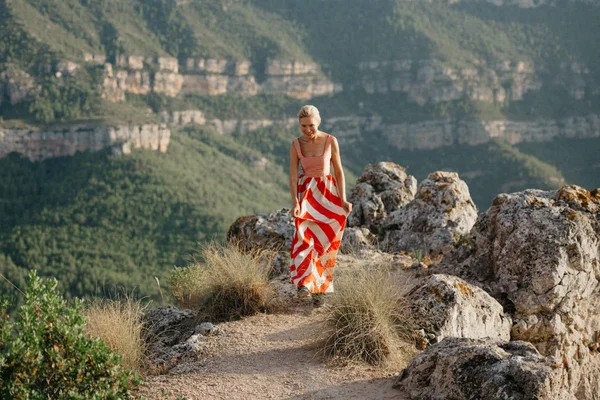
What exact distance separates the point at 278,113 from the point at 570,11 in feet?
→ 181

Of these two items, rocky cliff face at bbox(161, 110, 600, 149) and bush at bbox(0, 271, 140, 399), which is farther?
rocky cliff face at bbox(161, 110, 600, 149)

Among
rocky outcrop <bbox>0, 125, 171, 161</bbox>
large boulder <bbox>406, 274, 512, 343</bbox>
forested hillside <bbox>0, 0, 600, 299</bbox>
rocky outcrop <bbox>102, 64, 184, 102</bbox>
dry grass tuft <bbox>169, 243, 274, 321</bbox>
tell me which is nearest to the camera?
large boulder <bbox>406, 274, 512, 343</bbox>

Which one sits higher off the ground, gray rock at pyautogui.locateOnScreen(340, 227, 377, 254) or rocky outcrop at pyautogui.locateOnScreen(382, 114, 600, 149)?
gray rock at pyautogui.locateOnScreen(340, 227, 377, 254)

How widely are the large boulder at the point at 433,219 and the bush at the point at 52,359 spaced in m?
7.11

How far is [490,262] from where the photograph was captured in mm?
8023

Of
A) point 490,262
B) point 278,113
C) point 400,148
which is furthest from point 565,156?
point 490,262

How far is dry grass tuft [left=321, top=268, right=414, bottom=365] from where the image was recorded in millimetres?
5980

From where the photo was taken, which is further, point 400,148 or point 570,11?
point 570,11

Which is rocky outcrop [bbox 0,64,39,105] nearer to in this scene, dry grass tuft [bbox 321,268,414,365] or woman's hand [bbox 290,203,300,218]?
woman's hand [bbox 290,203,300,218]

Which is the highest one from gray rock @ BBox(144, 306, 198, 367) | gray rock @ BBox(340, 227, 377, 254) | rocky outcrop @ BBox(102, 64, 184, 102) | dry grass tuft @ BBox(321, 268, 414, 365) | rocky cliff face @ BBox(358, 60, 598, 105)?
rocky cliff face @ BBox(358, 60, 598, 105)

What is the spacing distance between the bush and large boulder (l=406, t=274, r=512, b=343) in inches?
113

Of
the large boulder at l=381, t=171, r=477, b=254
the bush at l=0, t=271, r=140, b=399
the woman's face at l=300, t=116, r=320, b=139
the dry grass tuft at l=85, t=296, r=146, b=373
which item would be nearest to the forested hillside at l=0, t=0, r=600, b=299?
the large boulder at l=381, t=171, r=477, b=254

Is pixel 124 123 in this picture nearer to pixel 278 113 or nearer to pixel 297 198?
pixel 278 113

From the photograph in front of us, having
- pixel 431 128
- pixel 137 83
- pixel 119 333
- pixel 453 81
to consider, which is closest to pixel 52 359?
pixel 119 333
